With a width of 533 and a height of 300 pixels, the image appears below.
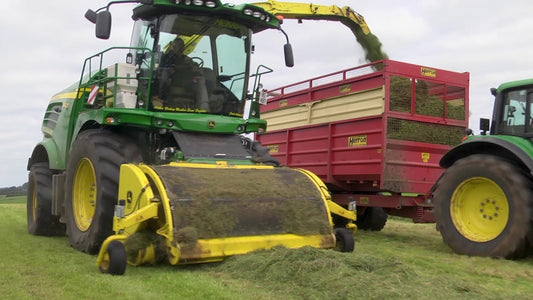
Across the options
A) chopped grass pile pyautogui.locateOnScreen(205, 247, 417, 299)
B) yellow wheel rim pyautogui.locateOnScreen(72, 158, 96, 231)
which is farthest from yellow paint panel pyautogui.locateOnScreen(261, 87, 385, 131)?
yellow wheel rim pyautogui.locateOnScreen(72, 158, 96, 231)

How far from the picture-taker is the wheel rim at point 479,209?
19.7ft

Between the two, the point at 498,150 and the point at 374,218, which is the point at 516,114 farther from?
the point at 374,218

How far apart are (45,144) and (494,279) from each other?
6.39 metres

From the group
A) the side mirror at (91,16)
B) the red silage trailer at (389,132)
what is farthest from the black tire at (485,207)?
the side mirror at (91,16)

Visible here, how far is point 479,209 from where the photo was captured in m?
6.26

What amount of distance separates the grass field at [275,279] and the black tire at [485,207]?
15.2 inches

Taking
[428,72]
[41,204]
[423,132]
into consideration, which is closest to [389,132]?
[423,132]

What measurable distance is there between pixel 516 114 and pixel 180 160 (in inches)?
155

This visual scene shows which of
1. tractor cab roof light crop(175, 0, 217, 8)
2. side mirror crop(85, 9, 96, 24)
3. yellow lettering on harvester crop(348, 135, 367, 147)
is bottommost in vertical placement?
yellow lettering on harvester crop(348, 135, 367, 147)

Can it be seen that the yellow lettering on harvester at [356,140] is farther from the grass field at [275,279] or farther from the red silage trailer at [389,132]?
the grass field at [275,279]

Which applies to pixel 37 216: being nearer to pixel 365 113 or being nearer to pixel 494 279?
pixel 365 113

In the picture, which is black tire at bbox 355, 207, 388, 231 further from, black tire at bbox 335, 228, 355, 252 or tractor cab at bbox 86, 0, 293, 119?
black tire at bbox 335, 228, 355, 252

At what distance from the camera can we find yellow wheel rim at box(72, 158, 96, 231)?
6.18 metres

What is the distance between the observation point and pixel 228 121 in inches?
248
